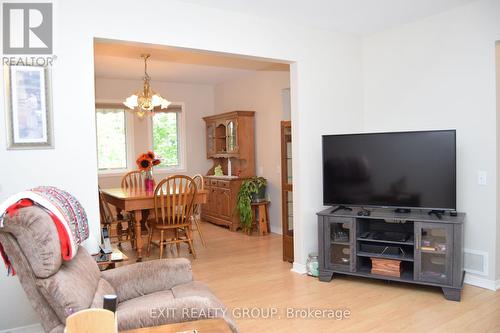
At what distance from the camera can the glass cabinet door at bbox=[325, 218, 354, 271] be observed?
3889mm

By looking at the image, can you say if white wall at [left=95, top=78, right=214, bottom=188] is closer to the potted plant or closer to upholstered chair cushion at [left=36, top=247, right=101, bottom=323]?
the potted plant

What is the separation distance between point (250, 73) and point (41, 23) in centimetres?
421

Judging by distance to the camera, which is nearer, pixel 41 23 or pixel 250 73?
pixel 41 23

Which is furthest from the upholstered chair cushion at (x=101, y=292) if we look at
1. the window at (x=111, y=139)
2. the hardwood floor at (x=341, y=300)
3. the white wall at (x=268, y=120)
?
the window at (x=111, y=139)

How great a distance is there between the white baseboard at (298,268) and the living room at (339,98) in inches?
0.5

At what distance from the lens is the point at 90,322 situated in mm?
1227

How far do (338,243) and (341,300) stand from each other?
62 cm

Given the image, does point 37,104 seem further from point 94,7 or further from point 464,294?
point 464,294

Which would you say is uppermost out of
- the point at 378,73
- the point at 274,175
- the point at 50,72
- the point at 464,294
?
the point at 378,73

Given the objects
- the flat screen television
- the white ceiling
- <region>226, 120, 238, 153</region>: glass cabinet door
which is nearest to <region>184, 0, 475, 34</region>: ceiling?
the white ceiling

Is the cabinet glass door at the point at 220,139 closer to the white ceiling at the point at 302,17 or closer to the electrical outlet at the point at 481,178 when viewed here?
the white ceiling at the point at 302,17

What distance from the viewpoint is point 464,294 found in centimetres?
354

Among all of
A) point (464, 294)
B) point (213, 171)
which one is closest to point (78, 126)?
point (464, 294)

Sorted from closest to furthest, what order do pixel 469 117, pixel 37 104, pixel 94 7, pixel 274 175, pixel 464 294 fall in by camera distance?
pixel 37 104 → pixel 94 7 → pixel 464 294 → pixel 469 117 → pixel 274 175
